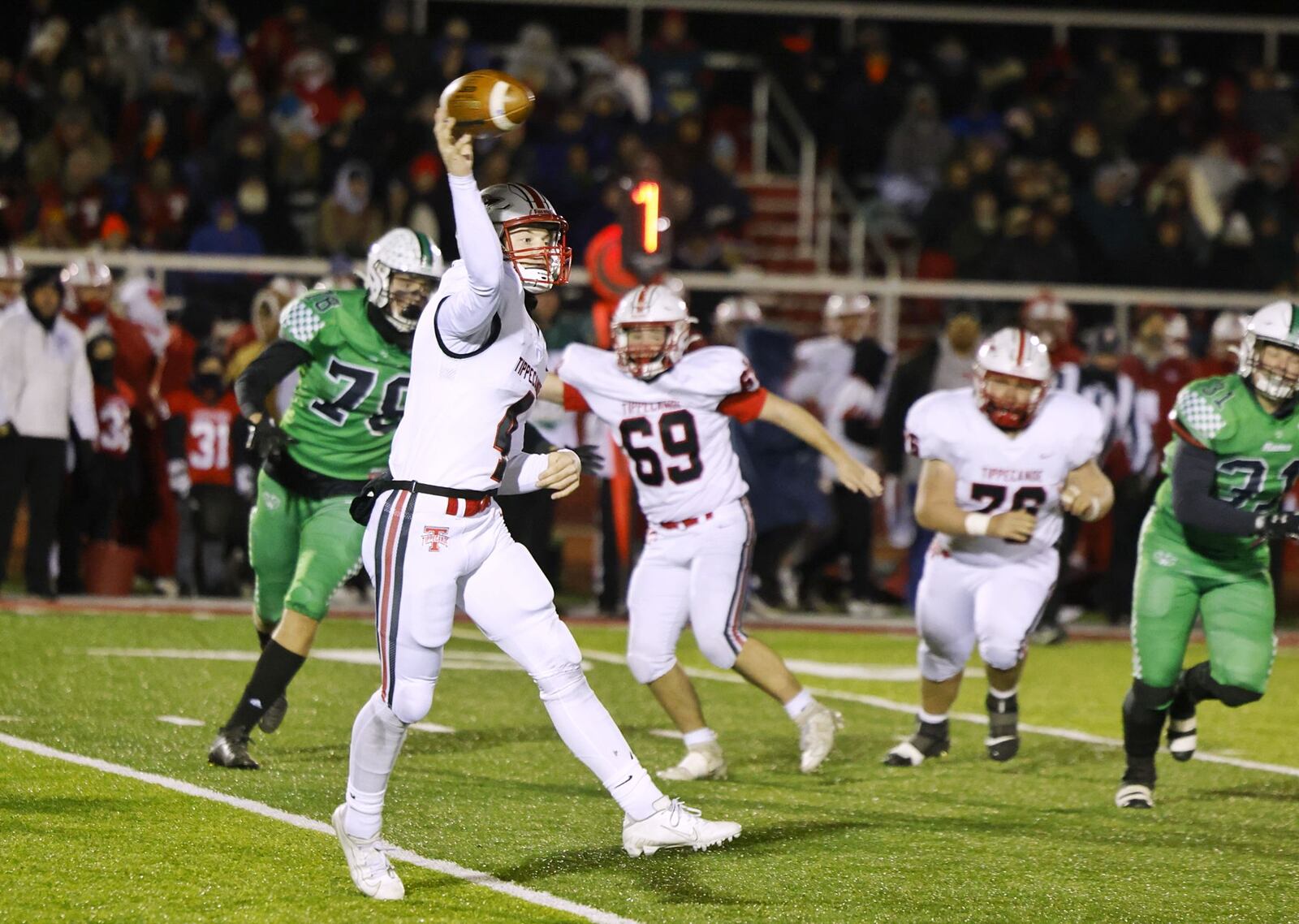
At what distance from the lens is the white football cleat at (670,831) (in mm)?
4836

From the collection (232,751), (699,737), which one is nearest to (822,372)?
(699,737)

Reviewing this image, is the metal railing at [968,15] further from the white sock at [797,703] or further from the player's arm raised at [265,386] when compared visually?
the white sock at [797,703]

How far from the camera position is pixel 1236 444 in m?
6.37

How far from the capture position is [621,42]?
15484mm

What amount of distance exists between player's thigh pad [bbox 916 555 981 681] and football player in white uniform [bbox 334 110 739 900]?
92.9 inches

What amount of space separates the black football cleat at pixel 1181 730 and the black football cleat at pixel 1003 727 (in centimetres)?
55

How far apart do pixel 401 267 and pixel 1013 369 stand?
7.04 ft

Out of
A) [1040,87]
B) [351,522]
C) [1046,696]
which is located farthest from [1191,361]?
[351,522]

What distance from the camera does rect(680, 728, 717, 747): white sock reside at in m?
6.65

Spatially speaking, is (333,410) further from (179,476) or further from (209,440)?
(179,476)

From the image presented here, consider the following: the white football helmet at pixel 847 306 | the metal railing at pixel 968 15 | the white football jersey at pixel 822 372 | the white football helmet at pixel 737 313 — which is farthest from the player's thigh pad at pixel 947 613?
the metal railing at pixel 968 15

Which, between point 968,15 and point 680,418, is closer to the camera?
point 680,418

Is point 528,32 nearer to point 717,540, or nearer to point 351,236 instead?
point 351,236

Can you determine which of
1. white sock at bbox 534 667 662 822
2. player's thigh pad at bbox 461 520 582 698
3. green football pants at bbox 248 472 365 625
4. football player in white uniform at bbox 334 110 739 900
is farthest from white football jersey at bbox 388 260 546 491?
green football pants at bbox 248 472 365 625
